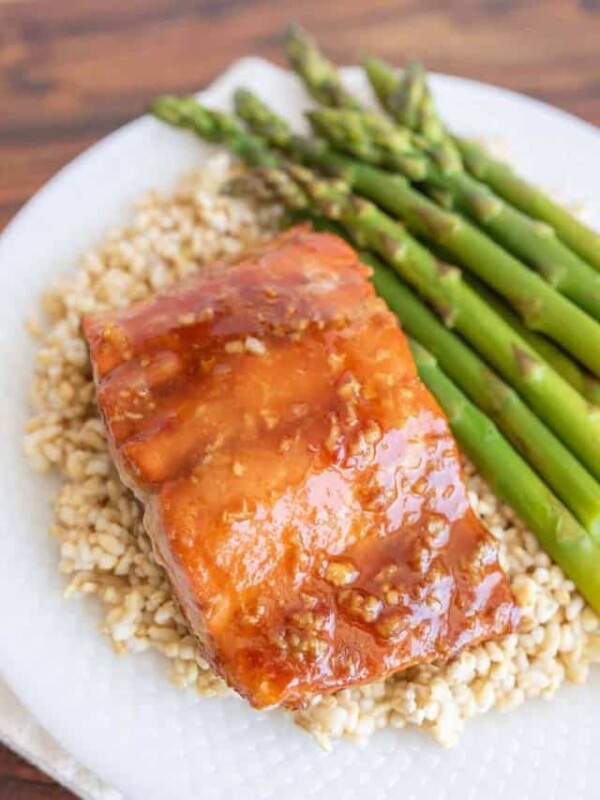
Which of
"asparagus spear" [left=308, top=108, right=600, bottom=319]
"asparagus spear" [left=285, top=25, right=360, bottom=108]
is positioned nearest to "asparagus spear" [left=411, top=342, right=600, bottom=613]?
"asparagus spear" [left=308, top=108, right=600, bottom=319]

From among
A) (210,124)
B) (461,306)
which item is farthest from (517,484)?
(210,124)

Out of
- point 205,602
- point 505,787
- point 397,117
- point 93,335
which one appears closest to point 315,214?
point 397,117

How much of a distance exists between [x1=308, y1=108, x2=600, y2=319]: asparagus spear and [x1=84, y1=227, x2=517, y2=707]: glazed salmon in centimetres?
83

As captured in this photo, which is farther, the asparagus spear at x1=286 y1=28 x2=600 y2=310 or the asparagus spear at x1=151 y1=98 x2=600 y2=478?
the asparagus spear at x1=286 y1=28 x2=600 y2=310

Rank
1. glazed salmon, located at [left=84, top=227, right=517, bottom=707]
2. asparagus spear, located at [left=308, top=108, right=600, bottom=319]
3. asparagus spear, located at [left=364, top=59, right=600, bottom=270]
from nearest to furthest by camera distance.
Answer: glazed salmon, located at [left=84, top=227, right=517, bottom=707]
asparagus spear, located at [left=308, top=108, right=600, bottom=319]
asparagus spear, located at [left=364, top=59, right=600, bottom=270]

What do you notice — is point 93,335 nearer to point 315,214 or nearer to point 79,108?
point 315,214

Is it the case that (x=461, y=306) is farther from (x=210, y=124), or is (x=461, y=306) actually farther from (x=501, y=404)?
(x=210, y=124)

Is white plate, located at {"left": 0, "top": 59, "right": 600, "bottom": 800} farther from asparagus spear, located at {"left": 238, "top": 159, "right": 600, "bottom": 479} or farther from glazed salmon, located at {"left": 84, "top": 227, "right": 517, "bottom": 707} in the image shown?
asparagus spear, located at {"left": 238, "top": 159, "right": 600, "bottom": 479}

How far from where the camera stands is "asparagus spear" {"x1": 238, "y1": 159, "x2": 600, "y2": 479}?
3.60m

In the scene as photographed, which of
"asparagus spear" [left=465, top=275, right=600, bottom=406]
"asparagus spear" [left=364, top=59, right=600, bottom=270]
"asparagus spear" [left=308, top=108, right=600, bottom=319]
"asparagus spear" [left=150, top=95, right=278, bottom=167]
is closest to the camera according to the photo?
"asparagus spear" [left=465, top=275, right=600, bottom=406]

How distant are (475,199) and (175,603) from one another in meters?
1.96

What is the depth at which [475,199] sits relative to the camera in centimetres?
405

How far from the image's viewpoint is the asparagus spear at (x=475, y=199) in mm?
3879

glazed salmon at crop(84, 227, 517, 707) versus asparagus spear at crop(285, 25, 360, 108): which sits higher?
asparagus spear at crop(285, 25, 360, 108)
